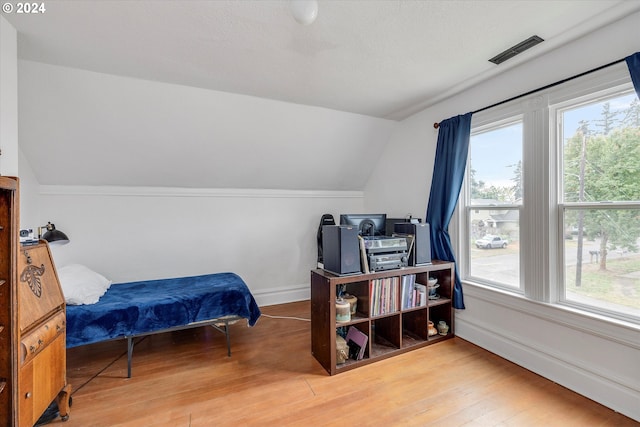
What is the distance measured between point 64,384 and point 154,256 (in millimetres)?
1724

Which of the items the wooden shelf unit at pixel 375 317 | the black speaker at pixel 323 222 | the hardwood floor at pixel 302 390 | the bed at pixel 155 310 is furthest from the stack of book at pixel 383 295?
the black speaker at pixel 323 222

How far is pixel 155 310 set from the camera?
2248 millimetres

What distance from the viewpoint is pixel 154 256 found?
326 centimetres

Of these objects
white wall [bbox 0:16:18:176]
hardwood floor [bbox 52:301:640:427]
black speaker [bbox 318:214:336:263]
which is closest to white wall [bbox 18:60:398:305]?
black speaker [bbox 318:214:336:263]

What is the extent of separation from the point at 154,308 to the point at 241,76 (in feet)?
6.96

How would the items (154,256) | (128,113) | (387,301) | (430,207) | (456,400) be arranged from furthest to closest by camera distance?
1. (154,256)
2. (430,207)
3. (128,113)
4. (387,301)
5. (456,400)

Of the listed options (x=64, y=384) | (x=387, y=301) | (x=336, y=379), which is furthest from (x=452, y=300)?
(x=64, y=384)

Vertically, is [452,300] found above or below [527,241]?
below

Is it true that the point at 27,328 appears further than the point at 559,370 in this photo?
No

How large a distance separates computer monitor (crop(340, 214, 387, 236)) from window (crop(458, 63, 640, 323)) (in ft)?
3.15

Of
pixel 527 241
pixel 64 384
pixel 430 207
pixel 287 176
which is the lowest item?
pixel 64 384

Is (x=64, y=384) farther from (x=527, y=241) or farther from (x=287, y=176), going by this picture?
(x=527, y=241)

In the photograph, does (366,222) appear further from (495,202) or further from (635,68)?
(635,68)

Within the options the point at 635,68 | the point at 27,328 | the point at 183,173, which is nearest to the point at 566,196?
the point at 635,68
